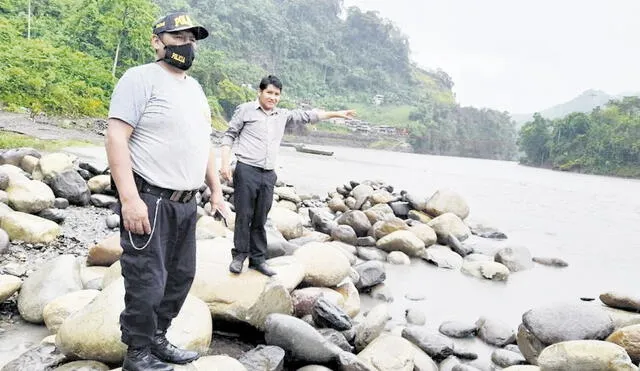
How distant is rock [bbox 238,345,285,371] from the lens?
3.74m

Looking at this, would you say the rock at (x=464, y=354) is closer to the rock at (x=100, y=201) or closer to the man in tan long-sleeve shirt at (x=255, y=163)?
the man in tan long-sleeve shirt at (x=255, y=163)

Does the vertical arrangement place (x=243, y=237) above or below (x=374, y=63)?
below

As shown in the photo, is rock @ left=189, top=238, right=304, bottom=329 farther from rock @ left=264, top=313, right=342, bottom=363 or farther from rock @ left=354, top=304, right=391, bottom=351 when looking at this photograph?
rock @ left=354, top=304, right=391, bottom=351

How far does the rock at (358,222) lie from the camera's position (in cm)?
1056

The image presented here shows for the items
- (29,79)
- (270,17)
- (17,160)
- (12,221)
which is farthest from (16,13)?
(270,17)

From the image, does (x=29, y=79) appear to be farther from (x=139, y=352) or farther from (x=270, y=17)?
(x=270, y=17)

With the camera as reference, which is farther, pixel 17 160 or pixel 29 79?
pixel 29 79

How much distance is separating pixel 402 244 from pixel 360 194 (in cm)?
617

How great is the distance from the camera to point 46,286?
15.0 feet

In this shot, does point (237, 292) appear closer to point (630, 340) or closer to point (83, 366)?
point (83, 366)

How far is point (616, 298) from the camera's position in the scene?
21.1 feet

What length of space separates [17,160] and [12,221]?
464 cm

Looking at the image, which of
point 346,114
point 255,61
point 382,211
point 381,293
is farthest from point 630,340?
point 255,61

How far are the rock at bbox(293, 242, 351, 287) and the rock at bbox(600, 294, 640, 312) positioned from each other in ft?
12.2
